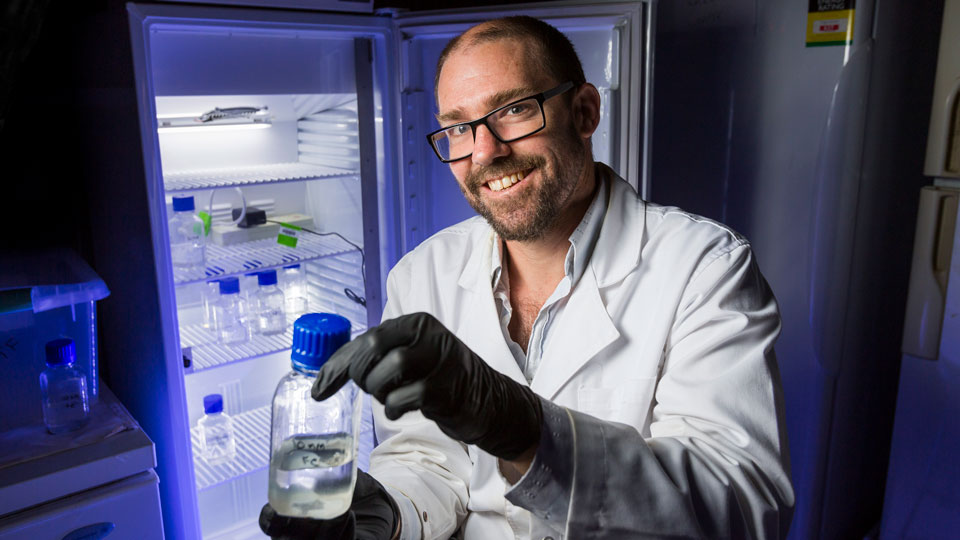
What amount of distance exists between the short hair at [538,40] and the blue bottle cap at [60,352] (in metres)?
1.08

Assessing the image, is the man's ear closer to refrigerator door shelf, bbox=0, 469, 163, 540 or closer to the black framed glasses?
the black framed glasses

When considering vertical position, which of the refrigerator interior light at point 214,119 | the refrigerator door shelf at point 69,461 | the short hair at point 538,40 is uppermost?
the short hair at point 538,40

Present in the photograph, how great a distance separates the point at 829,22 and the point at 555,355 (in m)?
1.29

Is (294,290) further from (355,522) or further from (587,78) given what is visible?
(355,522)

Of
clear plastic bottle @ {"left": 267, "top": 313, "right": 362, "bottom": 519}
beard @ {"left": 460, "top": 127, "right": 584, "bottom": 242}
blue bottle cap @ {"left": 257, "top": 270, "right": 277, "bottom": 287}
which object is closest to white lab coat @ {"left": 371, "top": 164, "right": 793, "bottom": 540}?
beard @ {"left": 460, "top": 127, "right": 584, "bottom": 242}

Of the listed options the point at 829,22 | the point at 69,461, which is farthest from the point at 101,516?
the point at 829,22

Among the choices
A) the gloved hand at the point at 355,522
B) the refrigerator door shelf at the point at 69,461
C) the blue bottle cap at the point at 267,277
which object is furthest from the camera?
the blue bottle cap at the point at 267,277

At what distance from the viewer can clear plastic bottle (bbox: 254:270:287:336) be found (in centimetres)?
258

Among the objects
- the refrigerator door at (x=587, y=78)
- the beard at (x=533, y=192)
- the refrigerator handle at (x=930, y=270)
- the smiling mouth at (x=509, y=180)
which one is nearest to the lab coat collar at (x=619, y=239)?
the beard at (x=533, y=192)

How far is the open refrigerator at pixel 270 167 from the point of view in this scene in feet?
6.32

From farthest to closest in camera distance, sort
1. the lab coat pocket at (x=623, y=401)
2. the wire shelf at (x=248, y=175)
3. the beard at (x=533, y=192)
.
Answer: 1. the wire shelf at (x=248, y=175)
2. the beard at (x=533, y=192)
3. the lab coat pocket at (x=623, y=401)

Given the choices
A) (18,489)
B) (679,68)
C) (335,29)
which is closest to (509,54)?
(335,29)

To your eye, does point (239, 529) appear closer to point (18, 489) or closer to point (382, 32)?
point (18, 489)

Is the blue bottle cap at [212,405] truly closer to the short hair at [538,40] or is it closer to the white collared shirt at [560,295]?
the white collared shirt at [560,295]
